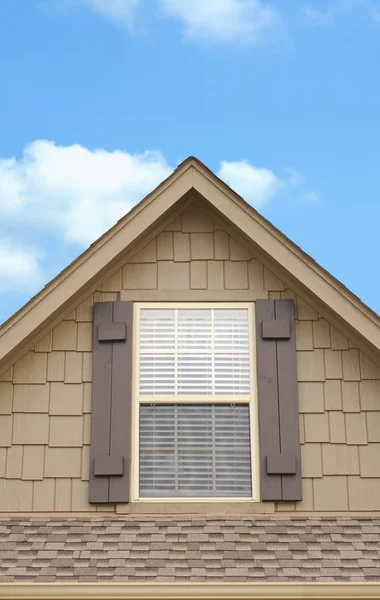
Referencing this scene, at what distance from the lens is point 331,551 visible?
19.6 ft

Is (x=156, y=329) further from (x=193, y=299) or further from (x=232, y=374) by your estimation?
(x=232, y=374)

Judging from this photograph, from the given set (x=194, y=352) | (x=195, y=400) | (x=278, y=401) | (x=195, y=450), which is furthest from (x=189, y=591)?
(x=194, y=352)

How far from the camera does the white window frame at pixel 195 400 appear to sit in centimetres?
646

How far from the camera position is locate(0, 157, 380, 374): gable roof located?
21.6 ft

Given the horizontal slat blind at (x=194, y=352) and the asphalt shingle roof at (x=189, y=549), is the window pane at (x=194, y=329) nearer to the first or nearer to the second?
the horizontal slat blind at (x=194, y=352)

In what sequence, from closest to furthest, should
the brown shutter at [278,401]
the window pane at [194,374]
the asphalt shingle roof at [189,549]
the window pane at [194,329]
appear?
the asphalt shingle roof at [189,549] < the brown shutter at [278,401] < the window pane at [194,374] < the window pane at [194,329]

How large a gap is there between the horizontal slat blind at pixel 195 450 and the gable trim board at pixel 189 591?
1020 mm

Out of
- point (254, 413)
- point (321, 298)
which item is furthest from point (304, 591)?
point (321, 298)

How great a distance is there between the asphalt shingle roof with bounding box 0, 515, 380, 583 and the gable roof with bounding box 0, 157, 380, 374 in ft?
4.43

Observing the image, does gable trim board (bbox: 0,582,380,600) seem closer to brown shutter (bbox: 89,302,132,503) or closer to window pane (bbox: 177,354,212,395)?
brown shutter (bbox: 89,302,132,503)

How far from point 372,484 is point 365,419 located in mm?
492

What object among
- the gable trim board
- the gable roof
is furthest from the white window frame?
the gable trim board

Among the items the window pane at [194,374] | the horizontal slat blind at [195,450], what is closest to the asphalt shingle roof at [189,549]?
the horizontal slat blind at [195,450]

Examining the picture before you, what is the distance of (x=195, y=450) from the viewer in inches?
259
